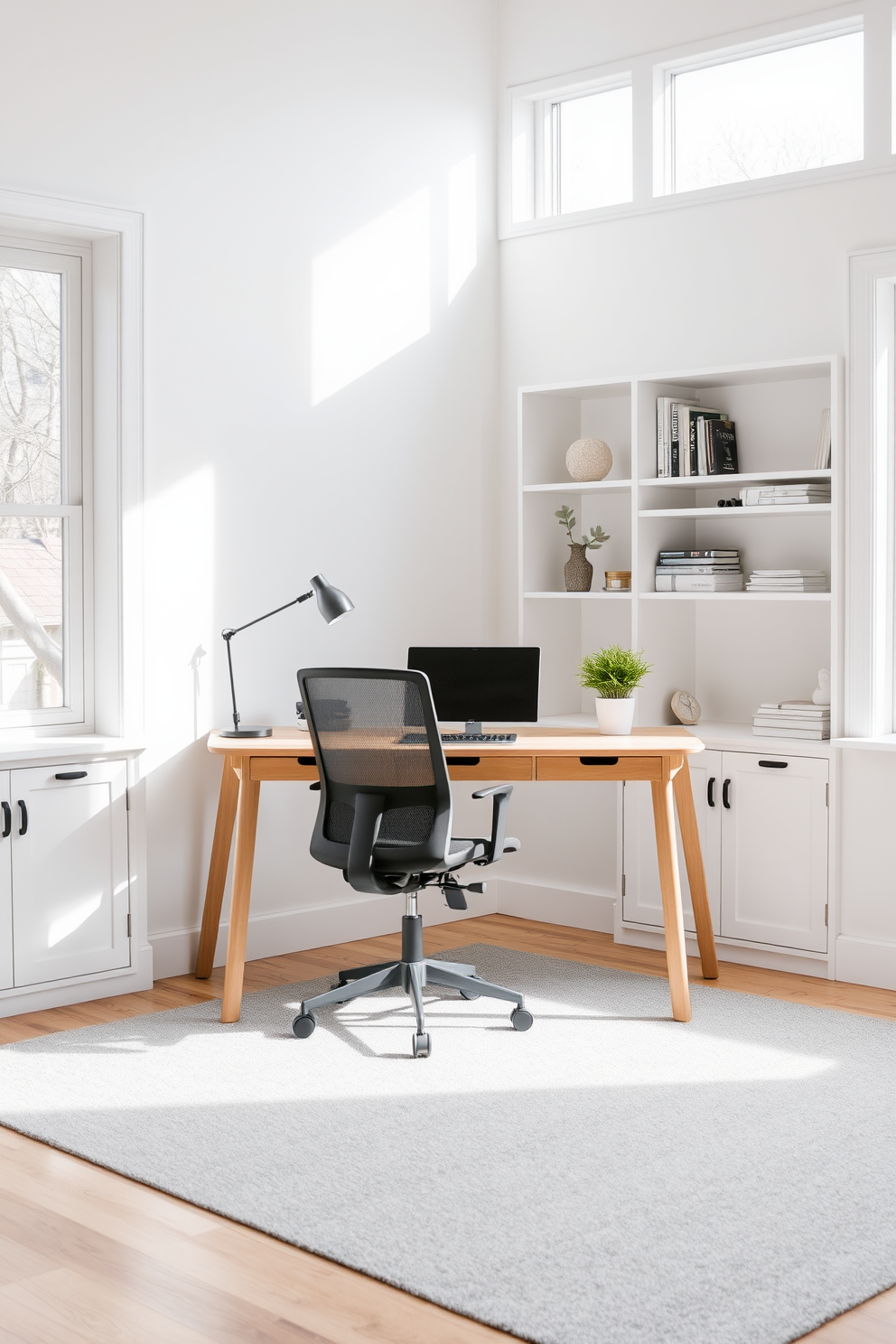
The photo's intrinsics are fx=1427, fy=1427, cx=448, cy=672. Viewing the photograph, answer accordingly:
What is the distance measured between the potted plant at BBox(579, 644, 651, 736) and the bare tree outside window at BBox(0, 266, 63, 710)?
5.67ft

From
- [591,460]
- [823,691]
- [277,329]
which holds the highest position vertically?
[277,329]

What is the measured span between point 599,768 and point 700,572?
1090 mm

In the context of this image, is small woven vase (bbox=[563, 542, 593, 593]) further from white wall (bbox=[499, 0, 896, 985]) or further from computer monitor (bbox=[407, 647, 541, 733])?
computer monitor (bbox=[407, 647, 541, 733])

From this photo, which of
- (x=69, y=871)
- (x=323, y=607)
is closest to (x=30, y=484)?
(x=323, y=607)

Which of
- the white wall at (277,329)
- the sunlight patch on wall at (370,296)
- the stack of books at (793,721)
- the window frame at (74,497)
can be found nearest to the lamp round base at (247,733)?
the white wall at (277,329)

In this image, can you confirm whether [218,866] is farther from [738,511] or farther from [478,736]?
[738,511]

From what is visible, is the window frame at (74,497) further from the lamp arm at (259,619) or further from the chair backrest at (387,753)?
the chair backrest at (387,753)

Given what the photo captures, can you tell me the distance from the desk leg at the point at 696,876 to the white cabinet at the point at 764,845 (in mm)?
185

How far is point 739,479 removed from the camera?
4812 mm

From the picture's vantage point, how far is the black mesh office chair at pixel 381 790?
3.82 metres

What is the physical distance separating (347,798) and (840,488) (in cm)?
191

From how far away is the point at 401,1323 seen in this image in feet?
7.95

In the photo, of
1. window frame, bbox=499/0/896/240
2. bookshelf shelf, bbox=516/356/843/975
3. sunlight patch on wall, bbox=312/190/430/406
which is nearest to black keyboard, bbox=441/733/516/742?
bookshelf shelf, bbox=516/356/843/975

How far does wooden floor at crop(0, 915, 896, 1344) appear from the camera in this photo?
2.39 meters
